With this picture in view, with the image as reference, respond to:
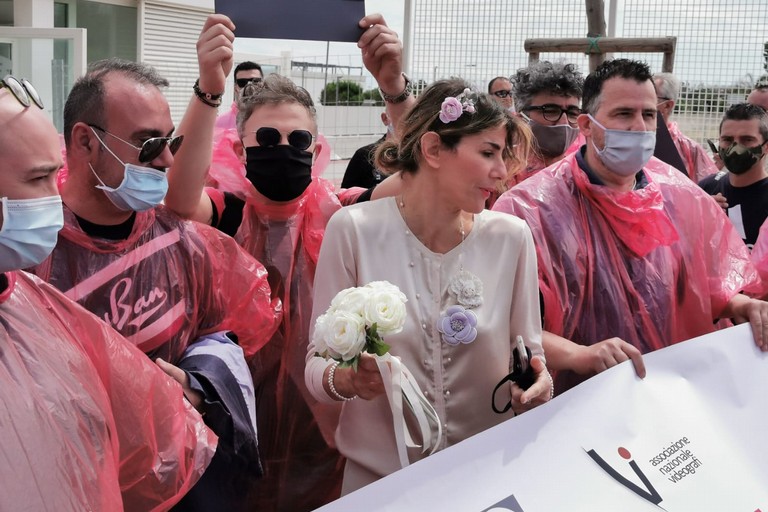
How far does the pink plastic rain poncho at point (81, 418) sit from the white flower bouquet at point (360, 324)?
456 millimetres

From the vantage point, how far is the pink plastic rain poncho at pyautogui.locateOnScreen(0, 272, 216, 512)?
1730 millimetres

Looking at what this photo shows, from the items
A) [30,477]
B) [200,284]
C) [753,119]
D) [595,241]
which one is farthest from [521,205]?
[753,119]

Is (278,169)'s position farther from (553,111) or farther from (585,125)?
(553,111)

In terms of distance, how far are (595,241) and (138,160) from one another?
1.57 metres

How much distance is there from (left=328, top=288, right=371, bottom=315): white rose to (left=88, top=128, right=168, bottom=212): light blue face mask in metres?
0.75

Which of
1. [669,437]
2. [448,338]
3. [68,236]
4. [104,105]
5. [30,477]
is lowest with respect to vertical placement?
[669,437]

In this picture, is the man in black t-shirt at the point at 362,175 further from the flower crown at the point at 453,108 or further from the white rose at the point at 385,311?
the white rose at the point at 385,311

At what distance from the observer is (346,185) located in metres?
4.50

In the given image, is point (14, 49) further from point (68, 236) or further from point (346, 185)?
point (68, 236)

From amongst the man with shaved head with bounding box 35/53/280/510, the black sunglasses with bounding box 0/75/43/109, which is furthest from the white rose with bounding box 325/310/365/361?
the black sunglasses with bounding box 0/75/43/109

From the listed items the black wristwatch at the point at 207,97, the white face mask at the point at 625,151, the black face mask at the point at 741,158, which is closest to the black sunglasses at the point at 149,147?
the black wristwatch at the point at 207,97

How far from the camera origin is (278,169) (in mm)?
3006

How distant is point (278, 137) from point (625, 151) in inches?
49.3

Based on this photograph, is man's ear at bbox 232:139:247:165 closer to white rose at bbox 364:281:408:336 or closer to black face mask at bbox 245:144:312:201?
black face mask at bbox 245:144:312:201
